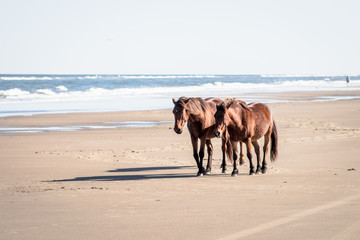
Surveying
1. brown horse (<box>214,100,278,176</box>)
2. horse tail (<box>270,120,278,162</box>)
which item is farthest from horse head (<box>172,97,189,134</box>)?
horse tail (<box>270,120,278,162</box>)

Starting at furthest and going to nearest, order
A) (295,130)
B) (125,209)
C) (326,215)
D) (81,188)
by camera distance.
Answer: (295,130) < (81,188) < (125,209) < (326,215)

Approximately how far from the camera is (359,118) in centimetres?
2192

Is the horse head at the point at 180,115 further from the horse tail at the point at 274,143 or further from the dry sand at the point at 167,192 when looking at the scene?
the horse tail at the point at 274,143

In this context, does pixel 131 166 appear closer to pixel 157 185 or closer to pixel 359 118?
pixel 157 185

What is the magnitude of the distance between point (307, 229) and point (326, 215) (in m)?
0.74

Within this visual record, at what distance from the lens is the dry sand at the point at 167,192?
605 centimetres

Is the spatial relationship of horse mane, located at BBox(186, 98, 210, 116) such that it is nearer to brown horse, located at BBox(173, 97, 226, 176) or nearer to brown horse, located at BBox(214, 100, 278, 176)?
brown horse, located at BBox(173, 97, 226, 176)

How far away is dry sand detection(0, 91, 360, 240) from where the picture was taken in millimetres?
6051

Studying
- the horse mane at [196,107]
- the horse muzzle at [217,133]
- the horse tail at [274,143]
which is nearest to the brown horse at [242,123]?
the horse muzzle at [217,133]

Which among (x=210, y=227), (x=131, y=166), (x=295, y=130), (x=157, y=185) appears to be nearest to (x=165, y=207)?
(x=210, y=227)

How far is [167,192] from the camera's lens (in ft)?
27.2

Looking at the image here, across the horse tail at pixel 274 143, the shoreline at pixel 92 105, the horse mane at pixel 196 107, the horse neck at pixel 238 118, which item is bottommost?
the shoreline at pixel 92 105

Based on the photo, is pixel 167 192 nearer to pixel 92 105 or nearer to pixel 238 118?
pixel 238 118

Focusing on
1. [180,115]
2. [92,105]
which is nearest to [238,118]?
[180,115]
